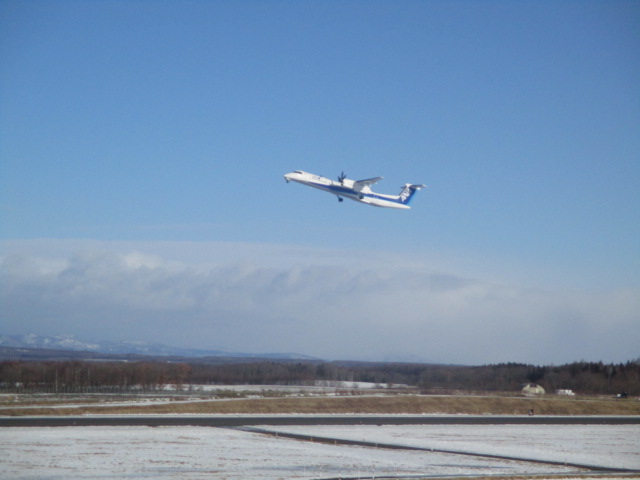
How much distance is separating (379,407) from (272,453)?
101 ft

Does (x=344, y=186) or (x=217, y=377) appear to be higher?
(x=344, y=186)

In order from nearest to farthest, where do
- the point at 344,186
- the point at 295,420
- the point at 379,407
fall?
the point at 295,420, the point at 379,407, the point at 344,186

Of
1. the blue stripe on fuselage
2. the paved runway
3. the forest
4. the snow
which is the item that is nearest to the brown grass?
the paved runway

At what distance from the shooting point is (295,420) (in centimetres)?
5612

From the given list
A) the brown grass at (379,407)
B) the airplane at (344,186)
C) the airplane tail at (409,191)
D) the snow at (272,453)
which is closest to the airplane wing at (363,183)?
the airplane at (344,186)

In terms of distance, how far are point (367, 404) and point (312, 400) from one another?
18.0 feet

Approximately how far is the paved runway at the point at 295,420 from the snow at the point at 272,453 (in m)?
2.98

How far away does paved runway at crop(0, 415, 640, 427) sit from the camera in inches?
1934

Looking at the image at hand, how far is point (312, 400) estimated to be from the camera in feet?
229

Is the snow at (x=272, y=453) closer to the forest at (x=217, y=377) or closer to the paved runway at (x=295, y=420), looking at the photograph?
the paved runway at (x=295, y=420)

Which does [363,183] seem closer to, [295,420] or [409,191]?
[409,191]

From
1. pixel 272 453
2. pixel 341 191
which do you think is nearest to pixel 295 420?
pixel 272 453

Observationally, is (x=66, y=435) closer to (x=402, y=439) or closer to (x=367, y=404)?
(x=402, y=439)

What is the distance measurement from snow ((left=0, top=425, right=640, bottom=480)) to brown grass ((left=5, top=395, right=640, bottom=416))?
1230 centimetres
